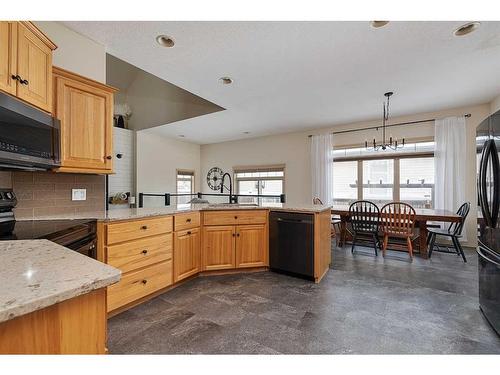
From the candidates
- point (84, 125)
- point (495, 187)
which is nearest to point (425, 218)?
point (495, 187)

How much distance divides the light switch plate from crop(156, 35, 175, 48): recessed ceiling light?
1.59 meters

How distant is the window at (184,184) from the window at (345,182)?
4.09 metres

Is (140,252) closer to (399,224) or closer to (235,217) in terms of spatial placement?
(235,217)

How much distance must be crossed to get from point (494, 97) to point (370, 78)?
7.70 feet

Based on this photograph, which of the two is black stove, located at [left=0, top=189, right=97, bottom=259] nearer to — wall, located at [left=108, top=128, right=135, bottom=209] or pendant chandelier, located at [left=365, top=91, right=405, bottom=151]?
wall, located at [left=108, top=128, right=135, bottom=209]

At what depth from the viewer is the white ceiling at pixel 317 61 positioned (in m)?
2.06

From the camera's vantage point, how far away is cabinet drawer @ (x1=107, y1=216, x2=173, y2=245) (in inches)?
72.4

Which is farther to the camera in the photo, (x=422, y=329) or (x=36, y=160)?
(x=422, y=329)

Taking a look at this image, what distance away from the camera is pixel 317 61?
257 centimetres

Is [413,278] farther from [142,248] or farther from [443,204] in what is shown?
[142,248]

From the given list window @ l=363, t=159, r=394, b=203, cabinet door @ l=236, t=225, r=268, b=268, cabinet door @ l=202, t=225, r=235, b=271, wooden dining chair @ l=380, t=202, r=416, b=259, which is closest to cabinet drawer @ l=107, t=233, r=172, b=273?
cabinet door @ l=202, t=225, r=235, b=271

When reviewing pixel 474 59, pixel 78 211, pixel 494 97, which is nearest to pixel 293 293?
pixel 78 211

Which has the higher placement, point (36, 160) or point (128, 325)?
point (36, 160)

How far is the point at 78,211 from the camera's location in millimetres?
2143
